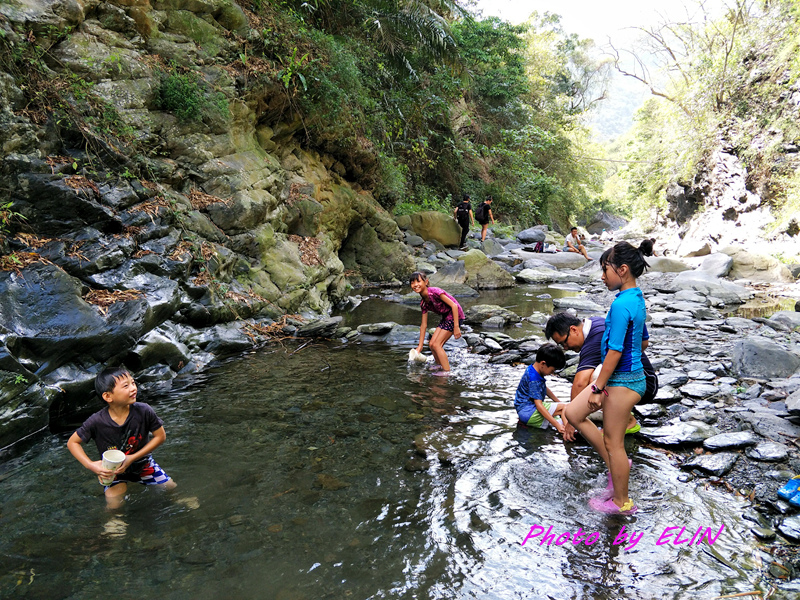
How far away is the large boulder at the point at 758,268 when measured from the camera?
14.1 m

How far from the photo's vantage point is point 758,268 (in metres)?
14.5

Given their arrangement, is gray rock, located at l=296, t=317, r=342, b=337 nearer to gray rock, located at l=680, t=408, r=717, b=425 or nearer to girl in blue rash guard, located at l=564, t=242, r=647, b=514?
gray rock, located at l=680, t=408, r=717, b=425

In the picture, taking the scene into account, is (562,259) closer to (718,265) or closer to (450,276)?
(718,265)

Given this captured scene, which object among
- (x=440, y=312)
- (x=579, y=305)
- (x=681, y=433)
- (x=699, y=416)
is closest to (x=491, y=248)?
(x=579, y=305)

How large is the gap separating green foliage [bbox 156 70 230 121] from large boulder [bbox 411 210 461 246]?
9836 mm

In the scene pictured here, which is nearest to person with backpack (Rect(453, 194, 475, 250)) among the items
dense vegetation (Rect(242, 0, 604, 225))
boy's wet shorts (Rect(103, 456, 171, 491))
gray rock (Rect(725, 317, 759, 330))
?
dense vegetation (Rect(242, 0, 604, 225))

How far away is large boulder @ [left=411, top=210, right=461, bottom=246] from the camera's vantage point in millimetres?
17359

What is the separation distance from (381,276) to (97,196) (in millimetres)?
8446

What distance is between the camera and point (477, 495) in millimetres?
3359

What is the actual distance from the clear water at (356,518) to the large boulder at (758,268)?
13.6 m

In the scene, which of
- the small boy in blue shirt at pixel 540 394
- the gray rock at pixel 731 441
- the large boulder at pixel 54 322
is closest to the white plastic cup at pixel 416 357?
the small boy in blue shirt at pixel 540 394

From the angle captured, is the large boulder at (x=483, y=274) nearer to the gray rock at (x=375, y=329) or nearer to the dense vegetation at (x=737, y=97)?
the gray rock at (x=375, y=329)

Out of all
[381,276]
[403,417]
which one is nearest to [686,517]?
[403,417]

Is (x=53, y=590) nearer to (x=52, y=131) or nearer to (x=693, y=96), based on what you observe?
(x=52, y=131)
